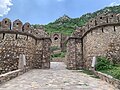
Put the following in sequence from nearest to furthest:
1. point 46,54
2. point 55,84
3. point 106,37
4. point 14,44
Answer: point 55,84 → point 14,44 → point 106,37 → point 46,54

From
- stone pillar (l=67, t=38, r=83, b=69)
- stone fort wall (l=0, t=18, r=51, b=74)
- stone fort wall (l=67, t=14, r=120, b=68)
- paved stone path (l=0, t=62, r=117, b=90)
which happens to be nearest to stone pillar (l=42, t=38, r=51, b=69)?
stone fort wall (l=0, t=18, r=51, b=74)

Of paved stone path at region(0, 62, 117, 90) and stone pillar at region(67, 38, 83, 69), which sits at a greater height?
stone pillar at region(67, 38, 83, 69)

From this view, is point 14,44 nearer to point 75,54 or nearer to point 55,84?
point 55,84

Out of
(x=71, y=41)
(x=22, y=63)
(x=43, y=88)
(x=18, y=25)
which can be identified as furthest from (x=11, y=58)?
(x=71, y=41)

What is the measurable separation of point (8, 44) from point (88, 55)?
6799 millimetres

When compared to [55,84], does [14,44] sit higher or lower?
higher

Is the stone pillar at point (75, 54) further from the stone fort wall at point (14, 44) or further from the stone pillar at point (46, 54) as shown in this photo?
the stone fort wall at point (14, 44)

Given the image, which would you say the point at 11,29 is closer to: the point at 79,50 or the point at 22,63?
the point at 22,63

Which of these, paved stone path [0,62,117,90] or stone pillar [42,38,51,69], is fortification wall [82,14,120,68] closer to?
paved stone path [0,62,117,90]

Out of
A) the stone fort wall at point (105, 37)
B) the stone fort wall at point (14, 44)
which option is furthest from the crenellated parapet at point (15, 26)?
the stone fort wall at point (105, 37)

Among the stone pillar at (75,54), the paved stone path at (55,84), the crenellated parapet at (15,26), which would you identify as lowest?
the paved stone path at (55,84)

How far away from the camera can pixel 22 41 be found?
41.5 feet

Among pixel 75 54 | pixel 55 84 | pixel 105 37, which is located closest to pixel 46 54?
pixel 75 54

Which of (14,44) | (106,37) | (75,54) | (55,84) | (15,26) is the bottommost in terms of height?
(55,84)
